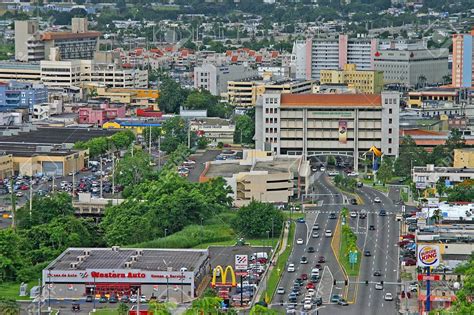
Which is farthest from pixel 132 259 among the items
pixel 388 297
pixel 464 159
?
pixel 464 159

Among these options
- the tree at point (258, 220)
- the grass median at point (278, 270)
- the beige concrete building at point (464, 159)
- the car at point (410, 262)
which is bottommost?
the grass median at point (278, 270)

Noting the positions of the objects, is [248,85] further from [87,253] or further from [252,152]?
[87,253]

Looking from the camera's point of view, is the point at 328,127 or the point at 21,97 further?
the point at 21,97

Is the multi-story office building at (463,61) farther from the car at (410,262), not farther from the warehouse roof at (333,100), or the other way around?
the car at (410,262)

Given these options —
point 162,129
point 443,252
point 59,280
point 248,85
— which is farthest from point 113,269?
point 248,85

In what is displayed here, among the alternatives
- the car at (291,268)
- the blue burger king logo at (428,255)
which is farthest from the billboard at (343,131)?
the blue burger king logo at (428,255)

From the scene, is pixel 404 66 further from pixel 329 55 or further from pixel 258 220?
pixel 258 220
